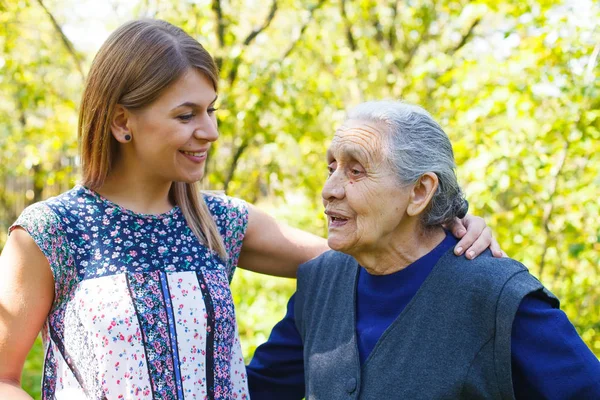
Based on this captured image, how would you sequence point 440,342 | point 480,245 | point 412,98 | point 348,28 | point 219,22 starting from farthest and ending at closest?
point 348,28
point 412,98
point 219,22
point 480,245
point 440,342

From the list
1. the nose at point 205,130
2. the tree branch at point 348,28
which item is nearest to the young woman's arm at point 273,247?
the nose at point 205,130

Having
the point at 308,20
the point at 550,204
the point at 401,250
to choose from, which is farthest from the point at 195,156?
the point at 308,20

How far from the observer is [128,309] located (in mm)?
1835

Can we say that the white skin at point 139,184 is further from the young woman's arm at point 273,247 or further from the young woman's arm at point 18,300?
the young woman's arm at point 273,247

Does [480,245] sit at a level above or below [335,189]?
below

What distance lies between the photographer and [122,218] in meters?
1.96

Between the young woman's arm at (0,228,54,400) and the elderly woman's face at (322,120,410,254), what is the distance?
31.6 inches

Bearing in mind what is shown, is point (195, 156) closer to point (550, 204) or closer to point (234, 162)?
point (550, 204)

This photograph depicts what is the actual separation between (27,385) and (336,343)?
412cm

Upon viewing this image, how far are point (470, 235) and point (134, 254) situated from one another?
3.16ft

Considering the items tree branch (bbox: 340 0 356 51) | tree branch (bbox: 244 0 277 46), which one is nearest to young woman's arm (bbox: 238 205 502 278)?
tree branch (bbox: 244 0 277 46)

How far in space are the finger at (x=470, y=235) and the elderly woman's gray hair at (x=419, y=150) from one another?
0.07 m

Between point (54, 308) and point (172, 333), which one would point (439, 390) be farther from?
point (54, 308)

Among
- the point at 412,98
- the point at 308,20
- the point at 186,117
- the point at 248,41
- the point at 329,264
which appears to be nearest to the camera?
the point at 186,117
